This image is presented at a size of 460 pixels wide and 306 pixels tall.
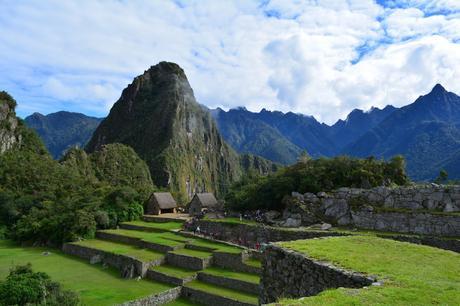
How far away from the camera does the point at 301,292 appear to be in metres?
5.33

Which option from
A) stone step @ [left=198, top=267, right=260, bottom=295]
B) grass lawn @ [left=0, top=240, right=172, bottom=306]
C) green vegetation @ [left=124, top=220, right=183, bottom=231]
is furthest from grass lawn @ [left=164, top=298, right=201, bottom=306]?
green vegetation @ [left=124, top=220, right=183, bottom=231]

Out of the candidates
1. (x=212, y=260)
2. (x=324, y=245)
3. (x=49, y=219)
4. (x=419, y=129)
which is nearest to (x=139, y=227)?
(x=49, y=219)

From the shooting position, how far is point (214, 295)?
60.3ft

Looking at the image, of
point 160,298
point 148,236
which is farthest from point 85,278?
point 148,236

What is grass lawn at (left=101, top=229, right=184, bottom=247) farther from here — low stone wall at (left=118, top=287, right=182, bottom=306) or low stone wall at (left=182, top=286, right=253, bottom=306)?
low stone wall at (left=182, top=286, right=253, bottom=306)

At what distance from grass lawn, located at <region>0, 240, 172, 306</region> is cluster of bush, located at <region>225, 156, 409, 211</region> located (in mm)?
9183

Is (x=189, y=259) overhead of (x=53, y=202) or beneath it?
beneath

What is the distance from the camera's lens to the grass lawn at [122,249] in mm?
23578

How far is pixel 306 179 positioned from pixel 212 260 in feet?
25.1

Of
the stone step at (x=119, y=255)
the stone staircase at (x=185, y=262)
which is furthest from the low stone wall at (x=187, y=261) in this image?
the stone step at (x=119, y=255)

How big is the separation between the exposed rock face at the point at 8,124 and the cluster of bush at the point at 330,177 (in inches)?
2232

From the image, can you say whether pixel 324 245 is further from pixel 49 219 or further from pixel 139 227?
pixel 49 219

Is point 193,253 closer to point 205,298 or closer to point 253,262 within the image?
point 253,262

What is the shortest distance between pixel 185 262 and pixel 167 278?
171 centimetres
